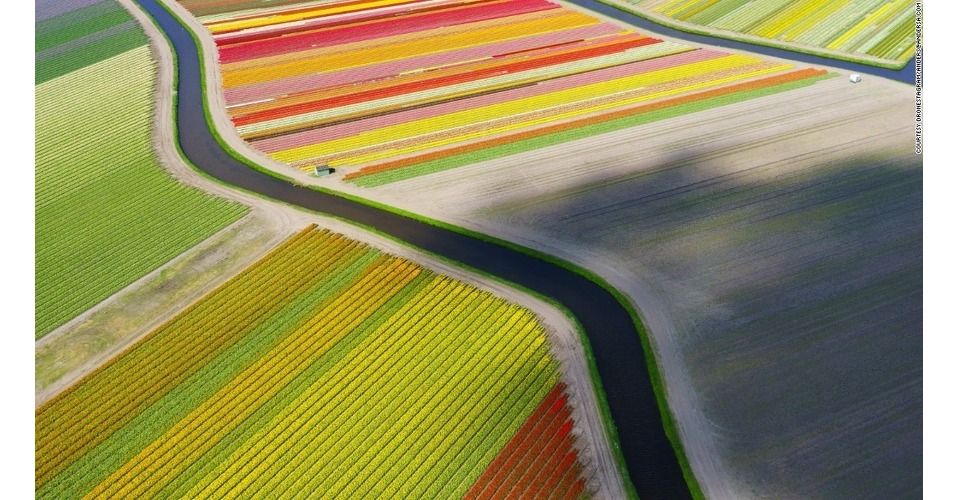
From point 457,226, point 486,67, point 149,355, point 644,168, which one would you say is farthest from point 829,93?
point 149,355

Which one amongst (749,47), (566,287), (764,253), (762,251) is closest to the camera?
(566,287)

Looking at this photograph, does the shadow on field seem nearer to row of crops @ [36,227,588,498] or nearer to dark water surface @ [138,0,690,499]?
dark water surface @ [138,0,690,499]

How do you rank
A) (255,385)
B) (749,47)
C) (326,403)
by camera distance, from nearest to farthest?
(326,403) < (255,385) < (749,47)

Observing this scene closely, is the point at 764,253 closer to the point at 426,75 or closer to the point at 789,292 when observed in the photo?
the point at 789,292

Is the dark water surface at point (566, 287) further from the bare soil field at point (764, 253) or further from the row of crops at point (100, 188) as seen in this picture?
the row of crops at point (100, 188)

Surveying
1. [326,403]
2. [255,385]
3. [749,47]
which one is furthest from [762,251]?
[749,47]

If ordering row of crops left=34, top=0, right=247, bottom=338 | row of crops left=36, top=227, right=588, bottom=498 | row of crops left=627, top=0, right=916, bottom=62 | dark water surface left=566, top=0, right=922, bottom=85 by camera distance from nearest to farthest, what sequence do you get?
row of crops left=36, top=227, right=588, bottom=498, row of crops left=34, top=0, right=247, bottom=338, dark water surface left=566, top=0, right=922, bottom=85, row of crops left=627, top=0, right=916, bottom=62

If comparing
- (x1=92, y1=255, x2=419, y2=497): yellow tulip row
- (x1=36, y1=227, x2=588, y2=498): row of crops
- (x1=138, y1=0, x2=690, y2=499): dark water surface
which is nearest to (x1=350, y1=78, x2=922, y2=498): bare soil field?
(x1=138, y1=0, x2=690, y2=499): dark water surface
